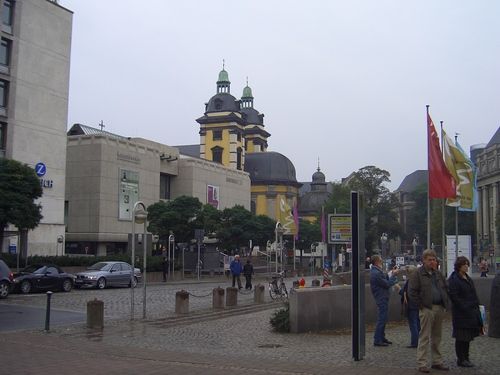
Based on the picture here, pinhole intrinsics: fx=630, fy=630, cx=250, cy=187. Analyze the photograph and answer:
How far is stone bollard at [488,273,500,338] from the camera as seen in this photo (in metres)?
13.1

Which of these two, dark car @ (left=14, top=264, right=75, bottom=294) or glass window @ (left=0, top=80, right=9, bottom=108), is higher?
glass window @ (left=0, top=80, right=9, bottom=108)

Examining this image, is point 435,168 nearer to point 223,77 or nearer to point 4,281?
point 4,281

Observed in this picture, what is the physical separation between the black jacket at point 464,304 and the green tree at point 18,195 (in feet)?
101

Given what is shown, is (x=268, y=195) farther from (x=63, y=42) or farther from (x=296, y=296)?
(x=296, y=296)

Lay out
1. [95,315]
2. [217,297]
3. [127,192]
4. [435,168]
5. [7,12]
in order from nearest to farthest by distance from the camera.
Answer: [95,315], [435,168], [217,297], [7,12], [127,192]

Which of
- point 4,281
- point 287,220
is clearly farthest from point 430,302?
point 287,220

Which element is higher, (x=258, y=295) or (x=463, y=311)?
(x=463, y=311)

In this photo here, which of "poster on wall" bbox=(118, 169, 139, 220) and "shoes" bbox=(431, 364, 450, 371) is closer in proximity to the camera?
"shoes" bbox=(431, 364, 450, 371)

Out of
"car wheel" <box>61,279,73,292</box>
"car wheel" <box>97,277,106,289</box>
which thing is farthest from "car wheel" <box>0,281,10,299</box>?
"car wheel" <box>97,277,106,289</box>

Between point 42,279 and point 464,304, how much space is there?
23.1 m

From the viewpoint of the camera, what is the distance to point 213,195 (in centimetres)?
8219

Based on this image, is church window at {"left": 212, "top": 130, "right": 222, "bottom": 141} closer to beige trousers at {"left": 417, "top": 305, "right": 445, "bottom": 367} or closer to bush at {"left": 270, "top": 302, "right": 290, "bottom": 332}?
bush at {"left": 270, "top": 302, "right": 290, "bottom": 332}

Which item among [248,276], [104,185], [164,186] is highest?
[164,186]

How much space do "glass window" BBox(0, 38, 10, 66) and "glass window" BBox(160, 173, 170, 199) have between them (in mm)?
29106
